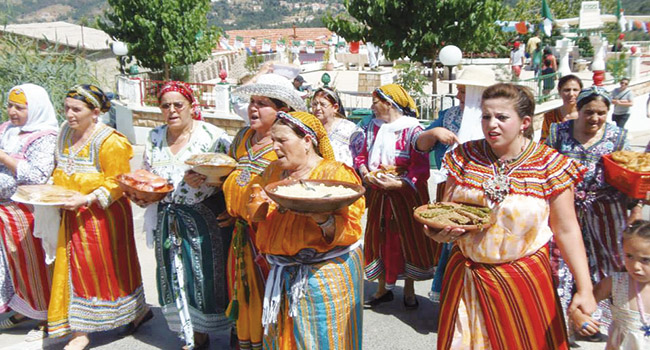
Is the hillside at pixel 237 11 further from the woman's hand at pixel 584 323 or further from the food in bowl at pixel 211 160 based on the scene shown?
the woman's hand at pixel 584 323

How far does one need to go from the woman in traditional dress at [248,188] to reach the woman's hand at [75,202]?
3.48 feet

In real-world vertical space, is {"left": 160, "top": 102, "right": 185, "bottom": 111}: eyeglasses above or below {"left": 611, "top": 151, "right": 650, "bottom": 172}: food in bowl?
above

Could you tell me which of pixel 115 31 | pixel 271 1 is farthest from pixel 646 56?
pixel 271 1

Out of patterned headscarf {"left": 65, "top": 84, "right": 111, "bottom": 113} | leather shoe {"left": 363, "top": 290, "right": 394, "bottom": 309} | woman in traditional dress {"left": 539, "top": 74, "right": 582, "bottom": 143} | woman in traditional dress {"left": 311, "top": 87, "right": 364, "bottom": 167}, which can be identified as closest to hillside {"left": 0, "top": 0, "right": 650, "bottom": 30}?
woman in traditional dress {"left": 311, "top": 87, "right": 364, "bottom": 167}

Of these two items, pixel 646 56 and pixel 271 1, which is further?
pixel 271 1

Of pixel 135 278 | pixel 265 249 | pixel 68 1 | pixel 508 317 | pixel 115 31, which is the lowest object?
pixel 135 278

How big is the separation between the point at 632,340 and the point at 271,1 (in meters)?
183

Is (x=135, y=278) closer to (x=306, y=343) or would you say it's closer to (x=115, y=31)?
(x=306, y=343)

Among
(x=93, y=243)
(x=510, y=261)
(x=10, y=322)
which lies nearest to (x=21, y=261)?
(x=10, y=322)

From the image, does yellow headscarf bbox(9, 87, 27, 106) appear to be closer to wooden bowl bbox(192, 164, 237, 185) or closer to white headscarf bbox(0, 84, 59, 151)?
white headscarf bbox(0, 84, 59, 151)

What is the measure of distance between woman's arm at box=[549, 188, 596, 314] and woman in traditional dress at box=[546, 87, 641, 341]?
1133 millimetres

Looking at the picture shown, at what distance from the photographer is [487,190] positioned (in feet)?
9.22

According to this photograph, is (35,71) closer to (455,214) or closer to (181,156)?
(181,156)

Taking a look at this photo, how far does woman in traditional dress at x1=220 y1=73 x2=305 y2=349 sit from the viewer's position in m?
3.63
